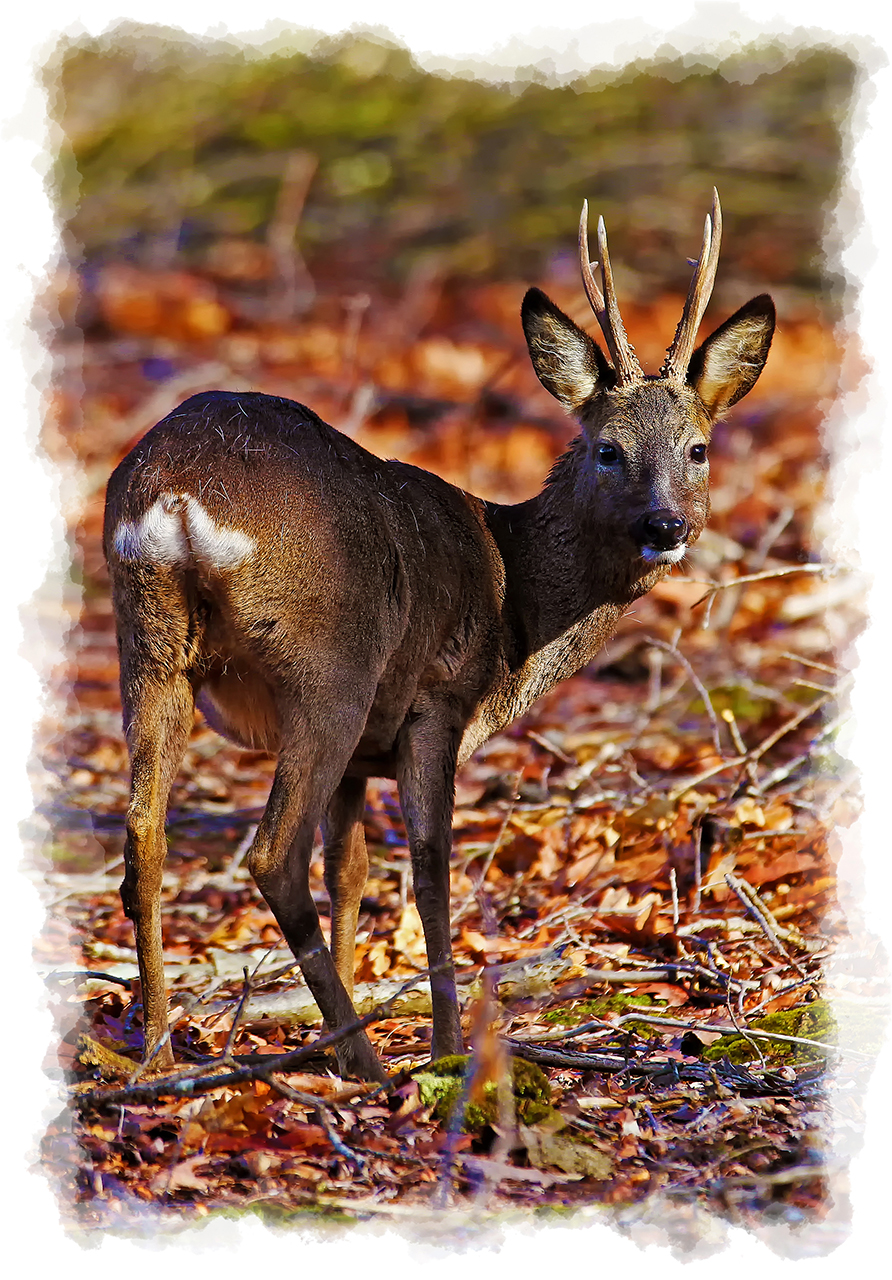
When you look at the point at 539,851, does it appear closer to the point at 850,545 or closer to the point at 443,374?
the point at 850,545

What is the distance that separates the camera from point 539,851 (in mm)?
7113

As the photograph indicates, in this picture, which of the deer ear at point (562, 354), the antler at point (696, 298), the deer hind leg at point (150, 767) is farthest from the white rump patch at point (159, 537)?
the antler at point (696, 298)

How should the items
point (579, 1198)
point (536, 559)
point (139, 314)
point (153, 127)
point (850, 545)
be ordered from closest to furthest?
point (579, 1198) < point (536, 559) < point (850, 545) < point (153, 127) < point (139, 314)

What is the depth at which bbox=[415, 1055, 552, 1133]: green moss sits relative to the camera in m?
4.10

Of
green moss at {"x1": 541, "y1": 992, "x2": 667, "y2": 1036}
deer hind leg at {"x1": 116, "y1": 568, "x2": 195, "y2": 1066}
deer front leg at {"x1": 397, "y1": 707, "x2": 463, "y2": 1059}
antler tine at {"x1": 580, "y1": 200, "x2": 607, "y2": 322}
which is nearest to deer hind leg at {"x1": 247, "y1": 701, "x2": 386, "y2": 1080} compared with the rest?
deer hind leg at {"x1": 116, "y1": 568, "x2": 195, "y2": 1066}

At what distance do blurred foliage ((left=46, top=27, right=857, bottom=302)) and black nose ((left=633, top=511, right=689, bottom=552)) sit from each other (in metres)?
7.60

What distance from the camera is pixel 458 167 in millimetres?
14578

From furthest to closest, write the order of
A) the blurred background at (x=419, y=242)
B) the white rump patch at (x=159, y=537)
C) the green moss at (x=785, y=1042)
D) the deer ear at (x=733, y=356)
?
the blurred background at (x=419, y=242) → the deer ear at (x=733, y=356) → the green moss at (x=785, y=1042) → the white rump patch at (x=159, y=537)

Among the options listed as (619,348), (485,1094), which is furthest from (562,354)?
(485,1094)

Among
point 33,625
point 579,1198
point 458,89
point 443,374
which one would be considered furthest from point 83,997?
point 458,89

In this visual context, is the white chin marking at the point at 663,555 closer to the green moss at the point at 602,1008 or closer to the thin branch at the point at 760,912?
the thin branch at the point at 760,912

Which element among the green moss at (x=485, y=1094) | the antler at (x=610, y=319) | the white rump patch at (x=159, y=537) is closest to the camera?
the green moss at (x=485, y=1094)

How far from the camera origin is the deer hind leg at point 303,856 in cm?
457

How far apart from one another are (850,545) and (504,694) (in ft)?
10.2
